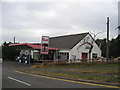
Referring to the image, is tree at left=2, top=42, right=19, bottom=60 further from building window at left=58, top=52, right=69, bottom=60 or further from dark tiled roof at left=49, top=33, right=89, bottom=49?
building window at left=58, top=52, right=69, bottom=60

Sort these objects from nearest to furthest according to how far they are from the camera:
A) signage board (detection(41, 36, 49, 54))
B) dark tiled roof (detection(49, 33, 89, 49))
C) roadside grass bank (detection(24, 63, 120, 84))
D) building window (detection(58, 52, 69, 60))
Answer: roadside grass bank (detection(24, 63, 120, 84)), signage board (detection(41, 36, 49, 54)), building window (detection(58, 52, 69, 60)), dark tiled roof (detection(49, 33, 89, 49))

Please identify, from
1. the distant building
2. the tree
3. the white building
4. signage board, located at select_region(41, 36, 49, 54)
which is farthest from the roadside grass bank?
the tree

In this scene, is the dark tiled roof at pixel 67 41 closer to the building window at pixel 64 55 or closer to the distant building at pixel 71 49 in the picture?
the distant building at pixel 71 49

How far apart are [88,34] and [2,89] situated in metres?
31.8

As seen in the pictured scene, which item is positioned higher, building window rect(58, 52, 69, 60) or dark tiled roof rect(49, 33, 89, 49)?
dark tiled roof rect(49, 33, 89, 49)

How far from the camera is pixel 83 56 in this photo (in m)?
39.2

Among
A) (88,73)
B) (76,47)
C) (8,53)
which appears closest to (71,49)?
(76,47)

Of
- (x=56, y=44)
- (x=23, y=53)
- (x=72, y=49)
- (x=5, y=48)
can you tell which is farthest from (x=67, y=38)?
(x=5, y=48)

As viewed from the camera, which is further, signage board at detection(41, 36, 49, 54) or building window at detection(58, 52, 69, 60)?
building window at detection(58, 52, 69, 60)

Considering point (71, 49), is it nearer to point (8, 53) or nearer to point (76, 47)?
point (76, 47)

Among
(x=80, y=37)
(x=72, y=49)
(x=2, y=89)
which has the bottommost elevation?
(x=2, y=89)

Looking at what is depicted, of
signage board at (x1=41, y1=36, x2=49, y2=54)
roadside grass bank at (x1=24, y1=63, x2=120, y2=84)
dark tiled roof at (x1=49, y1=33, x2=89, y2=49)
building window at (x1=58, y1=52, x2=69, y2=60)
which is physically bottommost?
roadside grass bank at (x1=24, y1=63, x2=120, y2=84)

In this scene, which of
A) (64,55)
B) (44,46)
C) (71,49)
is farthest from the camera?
(64,55)

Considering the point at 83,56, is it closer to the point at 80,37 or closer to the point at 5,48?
the point at 80,37
